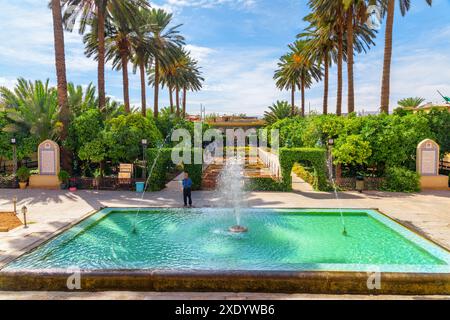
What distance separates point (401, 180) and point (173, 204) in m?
12.2

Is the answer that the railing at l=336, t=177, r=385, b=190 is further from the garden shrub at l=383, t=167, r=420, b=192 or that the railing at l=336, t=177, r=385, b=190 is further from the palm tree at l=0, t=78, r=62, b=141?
the palm tree at l=0, t=78, r=62, b=141

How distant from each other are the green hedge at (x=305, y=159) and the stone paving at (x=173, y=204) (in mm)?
718

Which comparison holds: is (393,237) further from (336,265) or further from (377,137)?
(377,137)

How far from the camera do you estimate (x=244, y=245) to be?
9.42 meters

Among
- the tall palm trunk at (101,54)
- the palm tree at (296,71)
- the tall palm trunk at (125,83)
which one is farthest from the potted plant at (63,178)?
the palm tree at (296,71)

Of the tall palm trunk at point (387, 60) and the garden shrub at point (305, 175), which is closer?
the garden shrub at point (305, 175)

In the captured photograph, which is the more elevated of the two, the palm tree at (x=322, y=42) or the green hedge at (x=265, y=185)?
the palm tree at (x=322, y=42)

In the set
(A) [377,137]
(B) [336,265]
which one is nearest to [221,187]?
(A) [377,137]

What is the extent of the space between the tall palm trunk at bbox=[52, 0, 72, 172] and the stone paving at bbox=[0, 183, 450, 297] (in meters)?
2.66

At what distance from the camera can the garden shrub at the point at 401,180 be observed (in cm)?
1788

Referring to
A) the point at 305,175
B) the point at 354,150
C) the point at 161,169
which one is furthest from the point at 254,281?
the point at 305,175

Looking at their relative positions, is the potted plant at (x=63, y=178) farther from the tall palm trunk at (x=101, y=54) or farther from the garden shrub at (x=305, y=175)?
the garden shrub at (x=305, y=175)

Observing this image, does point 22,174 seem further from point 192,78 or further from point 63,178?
point 192,78
